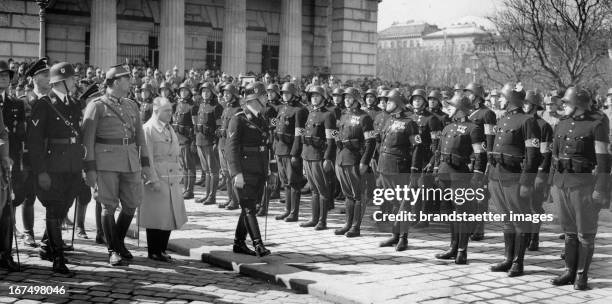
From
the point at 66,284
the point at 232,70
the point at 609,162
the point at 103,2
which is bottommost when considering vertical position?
the point at 66,284

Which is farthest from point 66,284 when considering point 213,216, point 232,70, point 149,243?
point 232,70

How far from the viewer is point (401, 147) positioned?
11133mm

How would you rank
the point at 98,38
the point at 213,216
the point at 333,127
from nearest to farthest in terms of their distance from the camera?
the point at 333,127 → the point at 213,216 → the point at 98,38

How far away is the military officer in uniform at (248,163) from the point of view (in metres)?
9.88

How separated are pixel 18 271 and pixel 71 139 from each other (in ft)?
5.39

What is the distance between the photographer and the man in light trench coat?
9773 millimetres

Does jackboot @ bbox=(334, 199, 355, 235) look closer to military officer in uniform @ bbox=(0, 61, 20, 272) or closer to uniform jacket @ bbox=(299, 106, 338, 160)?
uniform jacket @ bbox=(299, 106, 338, 160)

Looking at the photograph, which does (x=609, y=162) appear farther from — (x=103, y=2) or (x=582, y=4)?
(x=103, y=2)

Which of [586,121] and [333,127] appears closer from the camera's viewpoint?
[586,121]

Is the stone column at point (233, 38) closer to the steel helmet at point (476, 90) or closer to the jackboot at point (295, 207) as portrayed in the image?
the jackboot at point (295, 207)

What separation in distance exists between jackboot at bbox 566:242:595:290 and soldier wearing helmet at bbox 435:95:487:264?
176 cm

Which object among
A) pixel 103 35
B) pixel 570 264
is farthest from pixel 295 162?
pixel 103 35

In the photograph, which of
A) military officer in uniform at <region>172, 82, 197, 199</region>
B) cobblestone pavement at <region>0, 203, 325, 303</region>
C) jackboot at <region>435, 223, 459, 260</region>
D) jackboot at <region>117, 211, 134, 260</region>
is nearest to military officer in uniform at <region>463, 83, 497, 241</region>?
A: jackboot at <region>435, 223, 459, 260</region>

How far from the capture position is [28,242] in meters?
10.4
